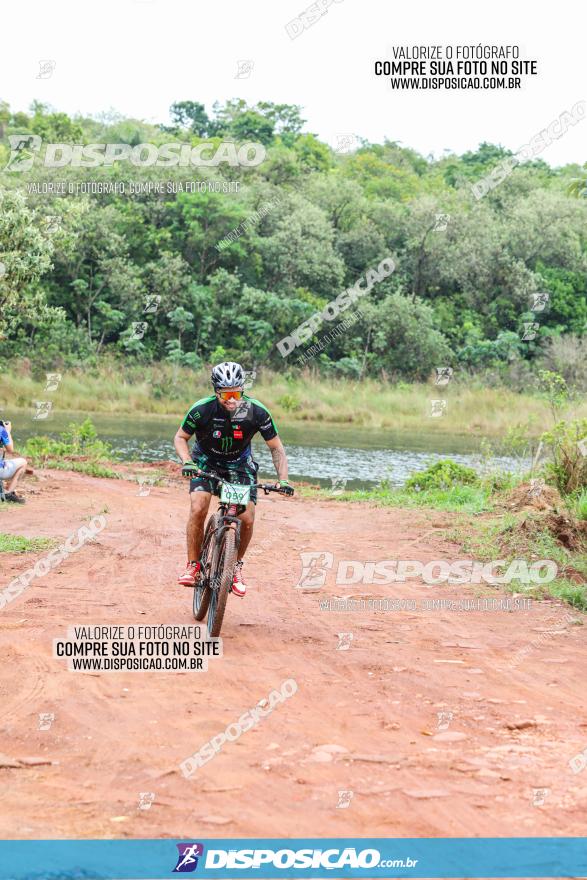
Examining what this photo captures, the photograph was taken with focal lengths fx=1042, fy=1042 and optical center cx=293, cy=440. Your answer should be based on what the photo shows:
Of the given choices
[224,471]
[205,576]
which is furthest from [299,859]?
[224,471]

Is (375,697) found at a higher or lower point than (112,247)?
lower

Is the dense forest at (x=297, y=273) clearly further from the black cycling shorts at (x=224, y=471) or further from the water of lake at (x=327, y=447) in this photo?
the black cycling shorts at (x=224, y=471)

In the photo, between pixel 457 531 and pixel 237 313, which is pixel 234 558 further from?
pixel 237 313

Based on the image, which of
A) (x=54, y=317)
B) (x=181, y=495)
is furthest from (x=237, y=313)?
(x=181, y=495)

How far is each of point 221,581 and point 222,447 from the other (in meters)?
1.15

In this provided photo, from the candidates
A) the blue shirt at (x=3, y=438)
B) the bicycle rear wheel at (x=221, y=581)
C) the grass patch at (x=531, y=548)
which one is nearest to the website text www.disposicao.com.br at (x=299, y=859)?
the bicycle rear wheel at (x=221, y=581)

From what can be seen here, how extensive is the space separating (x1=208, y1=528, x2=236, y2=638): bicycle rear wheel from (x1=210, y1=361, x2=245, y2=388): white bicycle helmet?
1140 millimetres

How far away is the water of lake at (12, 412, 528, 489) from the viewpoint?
25.3 metres

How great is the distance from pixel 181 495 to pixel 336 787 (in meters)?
14.0

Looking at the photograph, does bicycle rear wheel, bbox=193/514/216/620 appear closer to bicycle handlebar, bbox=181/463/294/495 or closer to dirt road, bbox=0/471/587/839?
dirt road, bbox=0/471/587/839

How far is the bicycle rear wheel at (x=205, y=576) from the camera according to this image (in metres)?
8.20

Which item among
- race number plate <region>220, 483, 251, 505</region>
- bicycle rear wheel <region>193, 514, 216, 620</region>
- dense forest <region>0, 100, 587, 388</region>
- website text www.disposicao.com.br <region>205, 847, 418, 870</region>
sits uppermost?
dense forest <region>0, 100, 587, 388</region>

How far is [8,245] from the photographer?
80.0ft

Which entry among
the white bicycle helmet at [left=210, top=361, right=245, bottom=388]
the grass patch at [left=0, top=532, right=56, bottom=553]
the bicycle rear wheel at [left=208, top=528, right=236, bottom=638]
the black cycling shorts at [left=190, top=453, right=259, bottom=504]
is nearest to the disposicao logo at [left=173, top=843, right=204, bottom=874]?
the bicycle rear wheel at [left=208, top=528, right=236, bottom=638]
